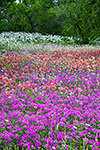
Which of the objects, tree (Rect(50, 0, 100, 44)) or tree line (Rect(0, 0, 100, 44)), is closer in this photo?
tree (Rect(50, 0, 100, 44))

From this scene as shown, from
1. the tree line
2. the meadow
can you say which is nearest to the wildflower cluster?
the meadow

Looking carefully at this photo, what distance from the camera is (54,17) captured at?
2330 cm

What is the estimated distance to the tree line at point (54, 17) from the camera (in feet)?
46.9

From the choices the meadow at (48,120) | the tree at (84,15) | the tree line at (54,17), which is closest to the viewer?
the meadow at (48,120)

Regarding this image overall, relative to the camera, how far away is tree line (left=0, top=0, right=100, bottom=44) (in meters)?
14.3

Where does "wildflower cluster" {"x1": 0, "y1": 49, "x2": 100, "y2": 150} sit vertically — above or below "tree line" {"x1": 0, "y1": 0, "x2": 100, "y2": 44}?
below

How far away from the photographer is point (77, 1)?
14.8 metres

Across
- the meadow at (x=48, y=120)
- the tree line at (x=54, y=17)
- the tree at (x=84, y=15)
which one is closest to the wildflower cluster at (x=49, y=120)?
the meadow at (x=48, y=120)

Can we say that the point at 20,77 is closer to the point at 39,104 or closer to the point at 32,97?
the point at 32,97

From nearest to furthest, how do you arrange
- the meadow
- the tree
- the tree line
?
the meadow < the tree < the tree line

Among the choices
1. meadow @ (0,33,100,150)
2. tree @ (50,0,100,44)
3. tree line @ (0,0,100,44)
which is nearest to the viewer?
meadow @ (0,33,100,150)

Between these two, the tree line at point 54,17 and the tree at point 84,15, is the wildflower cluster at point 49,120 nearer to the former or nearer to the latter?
the tree at point 84,15

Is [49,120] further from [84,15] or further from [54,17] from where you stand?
[54,17]

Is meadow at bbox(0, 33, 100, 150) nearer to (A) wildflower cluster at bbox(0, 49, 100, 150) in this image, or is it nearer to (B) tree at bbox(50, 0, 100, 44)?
(A) wildflower cluster at bbox(0, 49, 100, 150)
